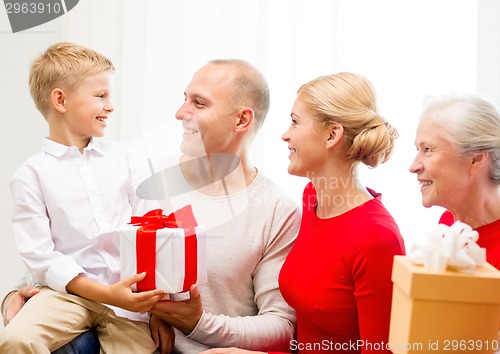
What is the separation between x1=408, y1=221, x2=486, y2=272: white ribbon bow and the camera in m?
1.29

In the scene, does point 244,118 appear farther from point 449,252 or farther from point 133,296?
point 449,252

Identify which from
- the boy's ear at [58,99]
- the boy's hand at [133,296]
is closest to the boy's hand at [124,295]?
the boy's hand at [133,296]

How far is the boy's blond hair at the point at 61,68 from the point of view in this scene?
1901mm

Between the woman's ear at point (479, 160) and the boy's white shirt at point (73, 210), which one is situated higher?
the woman's ear at point (479, 160)

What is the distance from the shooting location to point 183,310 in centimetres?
170

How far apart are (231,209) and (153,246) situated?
37 centimetres

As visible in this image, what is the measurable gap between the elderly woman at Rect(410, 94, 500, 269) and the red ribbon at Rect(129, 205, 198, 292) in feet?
1.86

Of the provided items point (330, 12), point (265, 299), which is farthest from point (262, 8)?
point (265, 299)

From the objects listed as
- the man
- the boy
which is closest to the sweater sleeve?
the man

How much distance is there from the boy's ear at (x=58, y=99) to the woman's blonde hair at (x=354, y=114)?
2.28 feet

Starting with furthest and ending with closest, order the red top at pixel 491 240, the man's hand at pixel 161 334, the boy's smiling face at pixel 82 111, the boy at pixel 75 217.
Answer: the boy's smiling face at pixel 82 111
the man's hand at pixel 161 334
the boy at pixel 75 217
the red top at pixel 491 240

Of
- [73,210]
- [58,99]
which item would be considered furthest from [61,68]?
[73,210]

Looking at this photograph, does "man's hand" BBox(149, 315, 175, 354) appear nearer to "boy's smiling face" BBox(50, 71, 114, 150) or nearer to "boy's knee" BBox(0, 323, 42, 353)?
"boy's knee" BBox(0, 323, 42, 353)

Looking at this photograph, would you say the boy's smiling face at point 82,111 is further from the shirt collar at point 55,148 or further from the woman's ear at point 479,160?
the woman's ear at point 479,160
